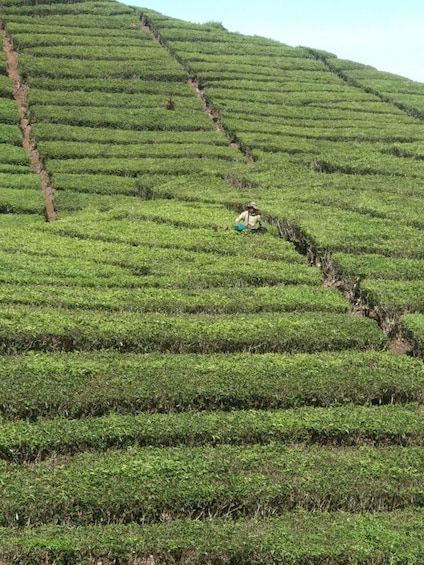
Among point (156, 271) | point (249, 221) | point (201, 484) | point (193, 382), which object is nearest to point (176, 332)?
point (193, 382)

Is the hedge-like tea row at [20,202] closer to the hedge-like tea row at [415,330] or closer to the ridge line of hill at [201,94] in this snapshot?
the ridge line of hill at [201,94]

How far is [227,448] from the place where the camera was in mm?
13133

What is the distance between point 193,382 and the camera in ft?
49.2

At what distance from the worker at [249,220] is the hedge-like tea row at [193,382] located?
10.1m

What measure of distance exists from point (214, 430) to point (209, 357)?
A: 3.14 m

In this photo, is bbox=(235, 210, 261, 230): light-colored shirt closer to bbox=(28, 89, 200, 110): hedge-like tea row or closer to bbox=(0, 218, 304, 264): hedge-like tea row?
bbox=(0, 218, 304, 264): hedge-like tea row

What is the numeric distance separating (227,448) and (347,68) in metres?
66.0

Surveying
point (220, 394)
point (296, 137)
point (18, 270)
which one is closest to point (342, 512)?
point (220, 394)

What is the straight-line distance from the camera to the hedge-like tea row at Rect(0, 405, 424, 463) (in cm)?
1294

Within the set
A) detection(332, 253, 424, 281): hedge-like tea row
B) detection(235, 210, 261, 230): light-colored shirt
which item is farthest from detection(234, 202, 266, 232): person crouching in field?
detection(332, 253, 424, 281): hedge-like tea row

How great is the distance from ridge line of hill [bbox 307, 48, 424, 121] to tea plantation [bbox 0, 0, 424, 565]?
15.9 metres

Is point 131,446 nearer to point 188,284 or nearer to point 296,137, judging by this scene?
point 188,284

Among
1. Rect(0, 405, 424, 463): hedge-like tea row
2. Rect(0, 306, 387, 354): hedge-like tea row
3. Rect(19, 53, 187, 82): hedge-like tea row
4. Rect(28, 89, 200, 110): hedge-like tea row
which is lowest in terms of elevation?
Rect(0, 405, 424, 463): hedge-like tea row

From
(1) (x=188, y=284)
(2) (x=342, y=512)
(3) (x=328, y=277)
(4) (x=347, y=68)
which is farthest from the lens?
(4) (x=347, y=68)
